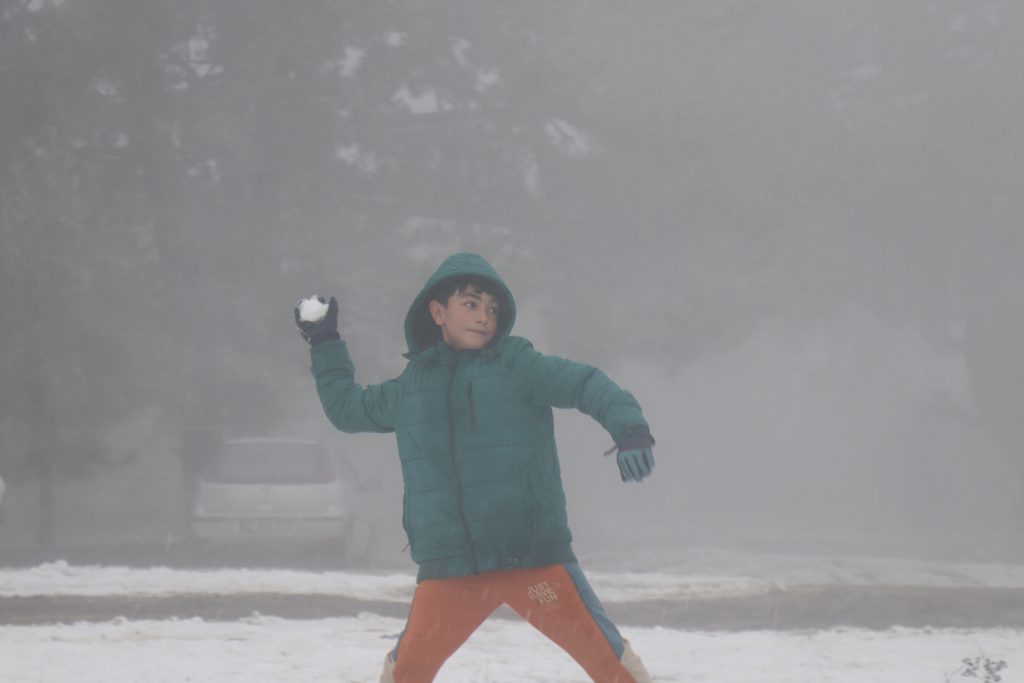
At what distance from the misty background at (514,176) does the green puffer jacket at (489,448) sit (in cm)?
1261

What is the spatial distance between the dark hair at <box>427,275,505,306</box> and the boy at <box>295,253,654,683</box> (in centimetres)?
18

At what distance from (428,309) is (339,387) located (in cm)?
36

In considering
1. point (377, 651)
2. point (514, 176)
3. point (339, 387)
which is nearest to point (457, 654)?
point (377, 651)

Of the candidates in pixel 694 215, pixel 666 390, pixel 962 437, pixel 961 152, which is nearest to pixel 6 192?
pixel 694 215

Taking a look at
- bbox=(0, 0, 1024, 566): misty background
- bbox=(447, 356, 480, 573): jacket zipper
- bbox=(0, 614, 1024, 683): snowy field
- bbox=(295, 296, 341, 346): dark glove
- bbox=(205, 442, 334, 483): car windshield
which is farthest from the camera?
bbox=(0, 0, 1024, 566): misty background

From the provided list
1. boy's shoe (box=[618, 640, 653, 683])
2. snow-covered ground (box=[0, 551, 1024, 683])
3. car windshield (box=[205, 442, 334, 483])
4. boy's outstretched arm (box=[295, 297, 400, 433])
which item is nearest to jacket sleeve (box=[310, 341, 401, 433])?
boy's outstretched arm (box=[295, 297, 400, 433])

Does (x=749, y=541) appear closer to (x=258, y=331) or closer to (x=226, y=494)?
(x=258, y=331)

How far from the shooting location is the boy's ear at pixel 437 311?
141 inches

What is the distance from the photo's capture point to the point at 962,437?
26.5 metres

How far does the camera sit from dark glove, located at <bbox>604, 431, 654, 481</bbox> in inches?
120

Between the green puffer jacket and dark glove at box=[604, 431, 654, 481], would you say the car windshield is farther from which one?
dark glove at box=[604, 431, 654, 481]

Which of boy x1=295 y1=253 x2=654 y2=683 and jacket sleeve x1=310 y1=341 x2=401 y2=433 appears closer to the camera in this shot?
boy x1=295 y1=253 x2=654 y2=683

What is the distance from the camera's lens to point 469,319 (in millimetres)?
3467

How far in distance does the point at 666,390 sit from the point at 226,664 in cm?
5288
